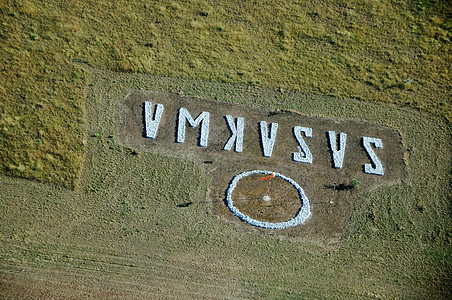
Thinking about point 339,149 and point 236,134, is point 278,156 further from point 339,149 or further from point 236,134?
point 339,149

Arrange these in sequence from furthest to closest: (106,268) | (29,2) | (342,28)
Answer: (342,28), (29,2), (106,268)

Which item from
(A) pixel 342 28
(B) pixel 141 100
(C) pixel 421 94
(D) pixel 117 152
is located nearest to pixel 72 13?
(B) pixel 141 100

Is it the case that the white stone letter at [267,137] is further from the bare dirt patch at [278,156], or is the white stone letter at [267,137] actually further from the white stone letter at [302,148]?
the white stone letter at [302,148]

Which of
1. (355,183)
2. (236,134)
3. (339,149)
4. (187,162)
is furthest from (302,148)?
(187,162)

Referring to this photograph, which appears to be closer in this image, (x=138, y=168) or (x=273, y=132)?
(x=138, y=168)

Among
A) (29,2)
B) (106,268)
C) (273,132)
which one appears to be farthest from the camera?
(29,2)

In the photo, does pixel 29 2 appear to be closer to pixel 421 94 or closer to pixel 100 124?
pixel 100 124

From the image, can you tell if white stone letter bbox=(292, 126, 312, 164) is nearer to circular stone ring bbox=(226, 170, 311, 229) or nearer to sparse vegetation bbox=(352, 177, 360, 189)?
circular stone ring bbox=(226, 170, 311, 229)

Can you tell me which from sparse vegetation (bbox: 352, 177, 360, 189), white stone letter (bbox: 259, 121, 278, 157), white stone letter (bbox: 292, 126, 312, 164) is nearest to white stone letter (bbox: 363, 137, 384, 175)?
sparse vegetation (bbox: 352, 177, 360, 189)
